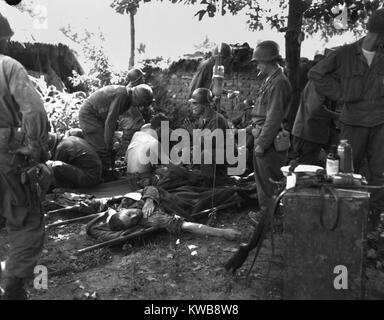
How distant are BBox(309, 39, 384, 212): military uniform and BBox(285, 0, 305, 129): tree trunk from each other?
2.45 meters

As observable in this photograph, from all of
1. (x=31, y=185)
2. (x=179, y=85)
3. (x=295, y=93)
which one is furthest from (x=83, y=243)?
(x=179, y=85)

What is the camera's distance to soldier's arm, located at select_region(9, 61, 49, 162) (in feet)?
12.2

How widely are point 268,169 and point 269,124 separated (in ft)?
1.71

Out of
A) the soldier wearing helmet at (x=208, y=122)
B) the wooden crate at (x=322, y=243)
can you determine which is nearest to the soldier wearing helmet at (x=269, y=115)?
the soldier wearing helmet at (x=208, y=122)

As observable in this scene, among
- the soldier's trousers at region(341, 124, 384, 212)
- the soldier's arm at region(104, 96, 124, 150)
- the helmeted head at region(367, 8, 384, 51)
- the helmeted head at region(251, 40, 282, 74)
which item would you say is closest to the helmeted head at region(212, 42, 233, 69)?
the soldier's arm at region(104, 96, 124, 150)

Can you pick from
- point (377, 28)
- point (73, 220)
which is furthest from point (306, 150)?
point (73, 220)

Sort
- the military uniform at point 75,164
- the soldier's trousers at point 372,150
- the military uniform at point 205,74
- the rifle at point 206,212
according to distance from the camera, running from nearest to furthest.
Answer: the soldier's trousers at point 372,150, the rifle at point 206,212, the military uniform at point 75,164, the military uniform at point 205,74

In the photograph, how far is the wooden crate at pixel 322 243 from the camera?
3.53 meters

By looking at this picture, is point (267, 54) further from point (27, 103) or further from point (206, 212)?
point (27, 103)

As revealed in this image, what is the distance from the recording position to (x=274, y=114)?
17.4ft

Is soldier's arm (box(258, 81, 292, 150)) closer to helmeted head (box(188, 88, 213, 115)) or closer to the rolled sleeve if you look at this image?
helmeted head (box(188, 88, 213, 115))

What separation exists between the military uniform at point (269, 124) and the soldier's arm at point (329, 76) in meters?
0.38

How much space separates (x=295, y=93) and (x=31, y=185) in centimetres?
525

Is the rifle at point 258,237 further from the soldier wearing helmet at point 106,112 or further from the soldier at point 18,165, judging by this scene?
the soldier wearing helmet at point 106,112
